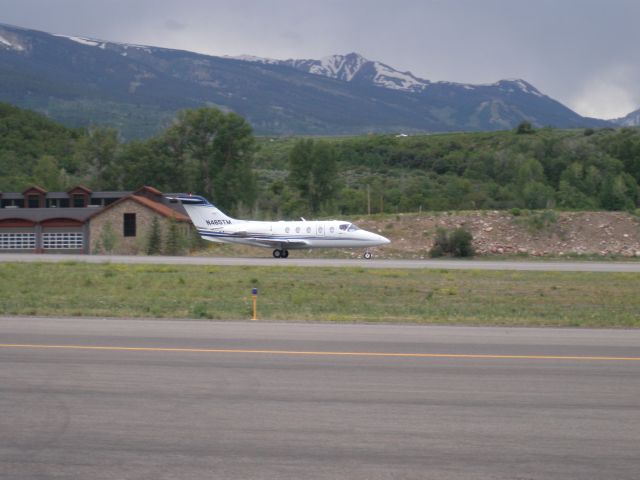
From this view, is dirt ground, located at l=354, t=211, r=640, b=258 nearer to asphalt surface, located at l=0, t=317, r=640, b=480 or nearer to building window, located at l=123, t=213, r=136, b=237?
building window, located at l=123, t=213, r=136, b=237

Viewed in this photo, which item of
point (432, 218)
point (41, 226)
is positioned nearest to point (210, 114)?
→ point (41, 226)

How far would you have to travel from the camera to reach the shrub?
50.3 metres

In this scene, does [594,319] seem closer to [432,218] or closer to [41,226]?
[432,218]

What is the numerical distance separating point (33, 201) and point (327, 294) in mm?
58522

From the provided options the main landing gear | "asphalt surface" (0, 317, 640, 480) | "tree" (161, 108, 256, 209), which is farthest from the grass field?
"tree" (161, 108, 256, 209)

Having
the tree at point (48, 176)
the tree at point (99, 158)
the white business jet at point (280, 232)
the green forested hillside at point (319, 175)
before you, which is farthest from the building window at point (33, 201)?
the white business jet at point (280, 232)

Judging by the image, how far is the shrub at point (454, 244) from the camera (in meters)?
50.3

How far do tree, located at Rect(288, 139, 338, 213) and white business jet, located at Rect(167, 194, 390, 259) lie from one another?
4197 centimetres

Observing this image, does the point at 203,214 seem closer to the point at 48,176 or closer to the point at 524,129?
the point at 48,176

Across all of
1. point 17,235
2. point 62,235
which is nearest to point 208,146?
point 62,235

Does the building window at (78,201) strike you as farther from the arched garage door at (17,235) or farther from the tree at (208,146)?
the tree at (208,146)

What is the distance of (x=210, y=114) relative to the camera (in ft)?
313

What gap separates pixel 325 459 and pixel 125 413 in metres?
2.66

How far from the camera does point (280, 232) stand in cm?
4666
